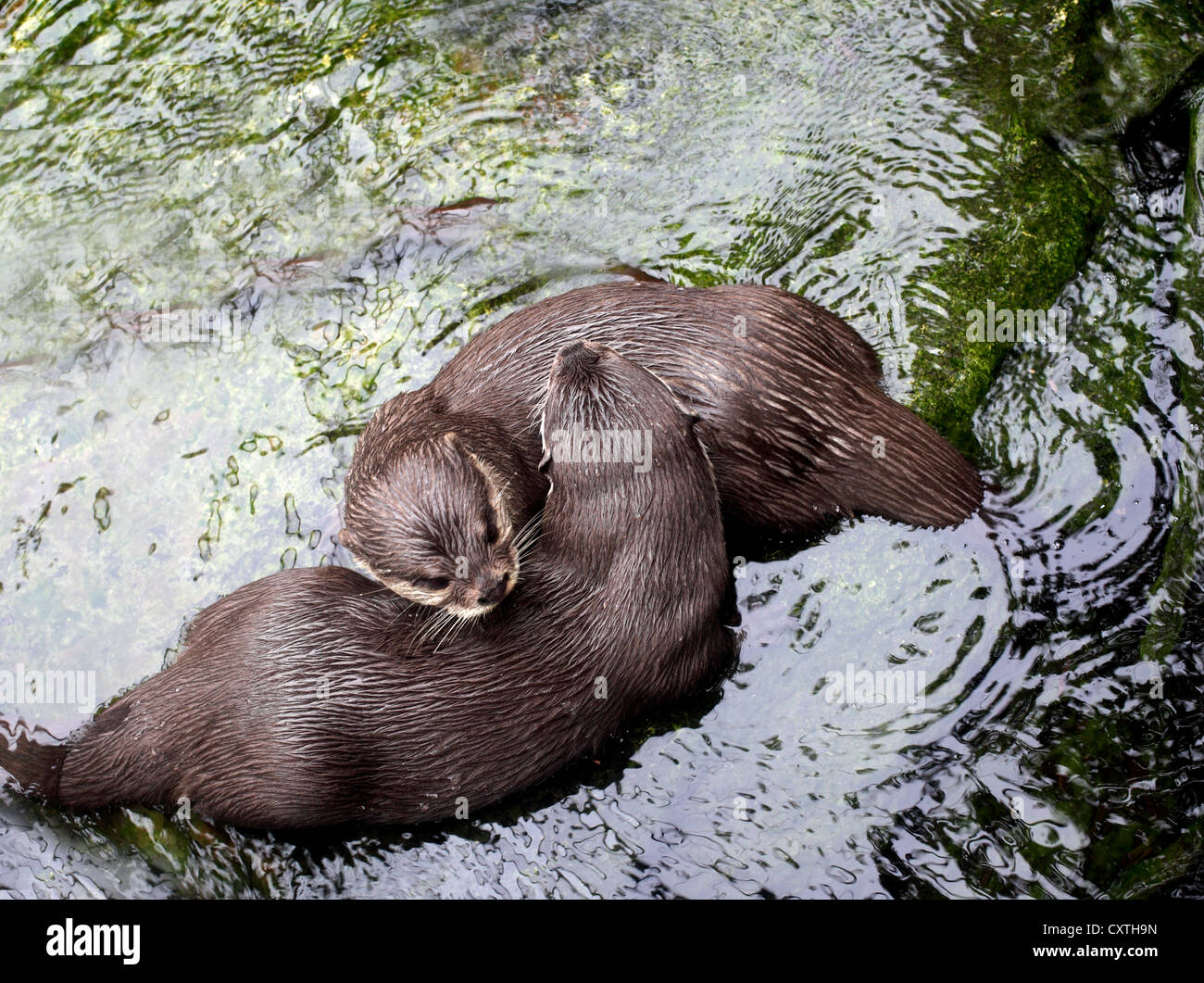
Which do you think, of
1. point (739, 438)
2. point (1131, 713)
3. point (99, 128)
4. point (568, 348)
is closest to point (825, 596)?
point (739, 438)

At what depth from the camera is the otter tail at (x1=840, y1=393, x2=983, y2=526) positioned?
3451 millimetres

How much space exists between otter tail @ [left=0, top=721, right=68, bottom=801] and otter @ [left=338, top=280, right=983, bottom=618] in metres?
1.10

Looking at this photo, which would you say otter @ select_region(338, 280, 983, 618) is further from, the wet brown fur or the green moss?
the green moss

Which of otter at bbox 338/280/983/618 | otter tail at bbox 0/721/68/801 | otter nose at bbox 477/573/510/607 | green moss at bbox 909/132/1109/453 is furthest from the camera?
green moss at bbox 909/132/1109/453

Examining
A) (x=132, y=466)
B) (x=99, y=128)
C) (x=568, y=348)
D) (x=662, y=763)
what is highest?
(x=99, y=128)

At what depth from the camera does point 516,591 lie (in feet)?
11.1

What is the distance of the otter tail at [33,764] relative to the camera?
134 inches

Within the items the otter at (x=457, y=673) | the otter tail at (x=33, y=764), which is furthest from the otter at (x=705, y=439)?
the otter tail at (x=33, y=764)

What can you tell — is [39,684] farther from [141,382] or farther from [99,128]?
[99,128]

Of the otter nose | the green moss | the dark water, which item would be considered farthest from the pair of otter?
the green moss

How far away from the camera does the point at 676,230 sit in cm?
426

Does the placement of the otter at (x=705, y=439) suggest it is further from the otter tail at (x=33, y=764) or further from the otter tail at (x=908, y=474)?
the otter tail at (x=33, y=764)

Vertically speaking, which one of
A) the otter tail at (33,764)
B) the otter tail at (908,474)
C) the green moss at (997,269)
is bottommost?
the otter tail at (33,764)

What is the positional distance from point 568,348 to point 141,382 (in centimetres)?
192
